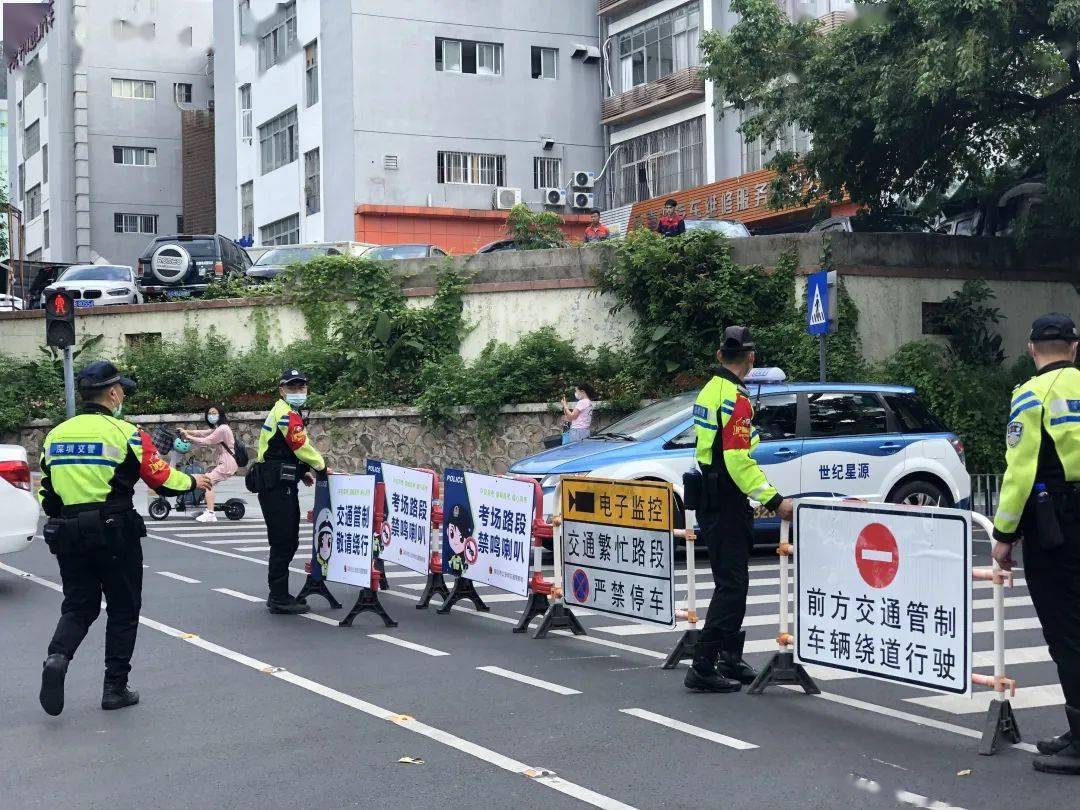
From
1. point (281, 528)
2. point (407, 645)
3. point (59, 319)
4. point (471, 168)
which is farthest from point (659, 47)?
point (407, 645)

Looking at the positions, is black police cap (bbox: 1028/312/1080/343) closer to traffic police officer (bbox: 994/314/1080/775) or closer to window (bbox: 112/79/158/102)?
traffic police officer (bbox: 994/314/1080/775)

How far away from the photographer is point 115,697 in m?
7.19

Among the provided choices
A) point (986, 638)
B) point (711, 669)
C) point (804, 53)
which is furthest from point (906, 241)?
point (711, 669)

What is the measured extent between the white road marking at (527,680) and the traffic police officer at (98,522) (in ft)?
6.65

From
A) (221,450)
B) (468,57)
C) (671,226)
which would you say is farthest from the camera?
(468,57)

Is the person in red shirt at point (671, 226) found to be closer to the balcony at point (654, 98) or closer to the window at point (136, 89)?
the balcony at point (654, 98)

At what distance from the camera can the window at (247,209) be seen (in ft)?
148

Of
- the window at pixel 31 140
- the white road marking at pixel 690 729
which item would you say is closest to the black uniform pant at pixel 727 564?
the white road marking at pixel 690 729

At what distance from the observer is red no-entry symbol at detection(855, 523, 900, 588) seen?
6.67 m

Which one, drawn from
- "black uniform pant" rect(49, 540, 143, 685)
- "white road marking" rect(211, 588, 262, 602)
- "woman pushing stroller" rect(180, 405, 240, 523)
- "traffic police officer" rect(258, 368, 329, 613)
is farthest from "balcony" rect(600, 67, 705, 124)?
"black uniform pant" rect(49, 540, 143, 685)

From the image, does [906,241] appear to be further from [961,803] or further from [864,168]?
[961,803]

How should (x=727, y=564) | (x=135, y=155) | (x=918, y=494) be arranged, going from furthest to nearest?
(x=135, y=155) < (x=918, y=494) < (x=727, y=564)

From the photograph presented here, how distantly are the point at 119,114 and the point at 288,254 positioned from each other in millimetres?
34854

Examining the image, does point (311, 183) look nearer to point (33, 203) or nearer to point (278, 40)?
point (278, 40)
